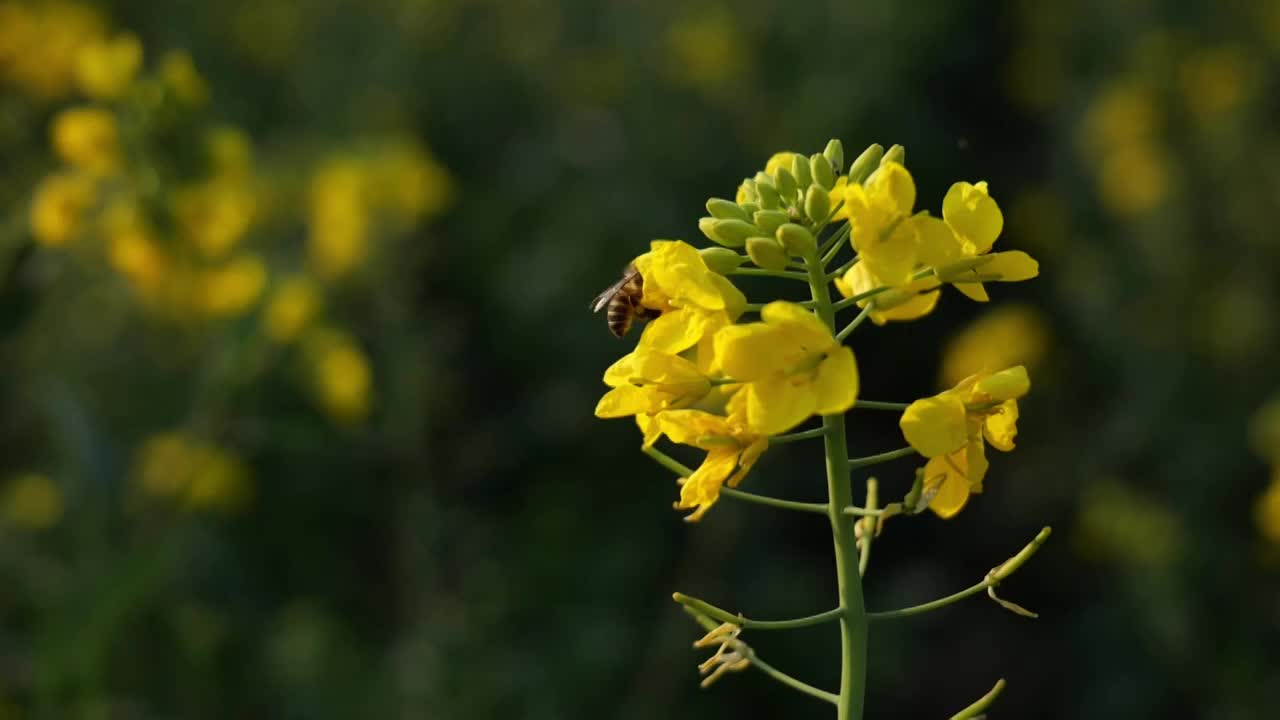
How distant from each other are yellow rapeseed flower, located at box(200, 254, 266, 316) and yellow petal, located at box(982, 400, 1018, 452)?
2.62m

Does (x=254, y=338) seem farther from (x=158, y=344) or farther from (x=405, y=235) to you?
(x=158, y=344)

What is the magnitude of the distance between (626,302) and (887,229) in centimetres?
59

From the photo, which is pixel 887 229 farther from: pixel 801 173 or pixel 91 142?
pixel 91 142

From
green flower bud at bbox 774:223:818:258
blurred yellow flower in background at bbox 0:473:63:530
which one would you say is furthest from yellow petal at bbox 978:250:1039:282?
blurred yellow flower in background at bbox 0:473:63:530

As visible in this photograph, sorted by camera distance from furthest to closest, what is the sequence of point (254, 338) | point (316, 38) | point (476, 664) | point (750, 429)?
1. point (316, 38)
2. point (476, 664)
3. point (254, 338)
4. point (750, 429)

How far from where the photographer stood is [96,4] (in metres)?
8.01

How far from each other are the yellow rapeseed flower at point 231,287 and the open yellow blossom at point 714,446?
2457 millimetres

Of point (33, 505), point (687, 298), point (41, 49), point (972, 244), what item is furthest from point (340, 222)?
point (972, 244)

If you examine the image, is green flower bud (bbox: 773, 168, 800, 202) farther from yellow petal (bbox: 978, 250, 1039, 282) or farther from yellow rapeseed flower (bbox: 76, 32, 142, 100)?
yellow rapeseed flower (bbox: 76, 32, 142, 100)

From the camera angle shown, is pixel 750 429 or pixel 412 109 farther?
pixel 412 109

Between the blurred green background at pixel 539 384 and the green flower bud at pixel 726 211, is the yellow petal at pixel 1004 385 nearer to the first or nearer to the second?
the green flower bud at pixel 726 211

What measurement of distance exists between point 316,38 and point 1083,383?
454 centimetres

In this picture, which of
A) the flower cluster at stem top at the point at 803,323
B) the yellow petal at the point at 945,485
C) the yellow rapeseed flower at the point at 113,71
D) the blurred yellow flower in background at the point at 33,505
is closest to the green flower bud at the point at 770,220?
the flower cluster at stem top at the point at 803,323

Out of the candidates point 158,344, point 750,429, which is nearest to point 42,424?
point 158,344
